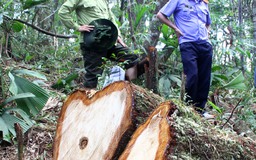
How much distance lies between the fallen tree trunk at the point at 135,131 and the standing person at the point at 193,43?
144 cm

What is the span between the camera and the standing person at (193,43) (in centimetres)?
419

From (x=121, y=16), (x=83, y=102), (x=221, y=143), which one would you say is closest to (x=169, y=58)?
(x=121, y=16)

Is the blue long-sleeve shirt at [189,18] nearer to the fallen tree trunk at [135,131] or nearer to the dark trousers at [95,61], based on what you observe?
the dark trousers at [95,61]

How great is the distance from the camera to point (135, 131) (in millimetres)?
2398

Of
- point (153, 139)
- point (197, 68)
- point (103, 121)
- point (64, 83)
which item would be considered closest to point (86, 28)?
point (64, 83)

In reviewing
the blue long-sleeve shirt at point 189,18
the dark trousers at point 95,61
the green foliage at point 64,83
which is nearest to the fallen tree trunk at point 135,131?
the dark trousers at point 95,61

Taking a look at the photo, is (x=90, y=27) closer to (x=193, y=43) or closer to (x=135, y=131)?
(x=193, y=43)

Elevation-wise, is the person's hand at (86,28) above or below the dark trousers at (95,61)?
above

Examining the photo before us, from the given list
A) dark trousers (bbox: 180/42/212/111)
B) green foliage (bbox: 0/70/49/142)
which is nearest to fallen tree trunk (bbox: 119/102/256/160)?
green foliage (bbox: 0/70/49/142)

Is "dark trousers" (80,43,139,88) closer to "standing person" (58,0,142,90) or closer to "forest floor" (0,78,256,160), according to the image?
"standing person" (58,0,142,90)

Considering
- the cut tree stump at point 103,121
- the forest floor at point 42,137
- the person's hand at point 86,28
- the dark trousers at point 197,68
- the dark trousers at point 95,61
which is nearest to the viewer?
the cut tree stump at point 103,121

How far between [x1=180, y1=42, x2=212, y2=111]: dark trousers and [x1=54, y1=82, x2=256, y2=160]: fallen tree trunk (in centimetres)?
141

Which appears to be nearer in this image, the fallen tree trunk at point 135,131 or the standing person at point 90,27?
the fallen tree trunk at point 135,131

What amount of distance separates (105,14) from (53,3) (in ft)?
16.7
